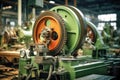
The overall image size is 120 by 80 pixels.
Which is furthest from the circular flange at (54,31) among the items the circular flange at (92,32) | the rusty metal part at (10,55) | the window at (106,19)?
the window at (106,19)

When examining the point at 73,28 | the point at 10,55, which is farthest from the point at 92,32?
the point at 10,55

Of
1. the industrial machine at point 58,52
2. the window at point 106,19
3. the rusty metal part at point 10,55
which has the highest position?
the window at point 106,19

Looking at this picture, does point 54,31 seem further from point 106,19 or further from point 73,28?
point 106,19

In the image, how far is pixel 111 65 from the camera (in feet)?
13.1

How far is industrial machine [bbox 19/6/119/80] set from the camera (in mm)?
2896

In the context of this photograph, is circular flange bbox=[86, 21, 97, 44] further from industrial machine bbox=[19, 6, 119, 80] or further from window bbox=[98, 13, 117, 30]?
window bbox=[98, 13, 117, 30]

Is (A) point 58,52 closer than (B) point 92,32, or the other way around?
(A) point 58,52

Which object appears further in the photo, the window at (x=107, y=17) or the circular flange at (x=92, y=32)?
the window at (x=107, y=17)

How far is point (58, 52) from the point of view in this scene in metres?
3.43

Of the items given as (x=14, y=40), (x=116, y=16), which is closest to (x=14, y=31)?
(x=14, y=40)

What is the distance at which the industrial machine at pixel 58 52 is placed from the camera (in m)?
2.90

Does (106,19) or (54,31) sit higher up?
(106,19)

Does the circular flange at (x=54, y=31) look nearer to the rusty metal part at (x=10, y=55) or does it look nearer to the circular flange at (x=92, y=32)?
the circular flange at (x=92, y=32)

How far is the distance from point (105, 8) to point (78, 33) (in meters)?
18.6
